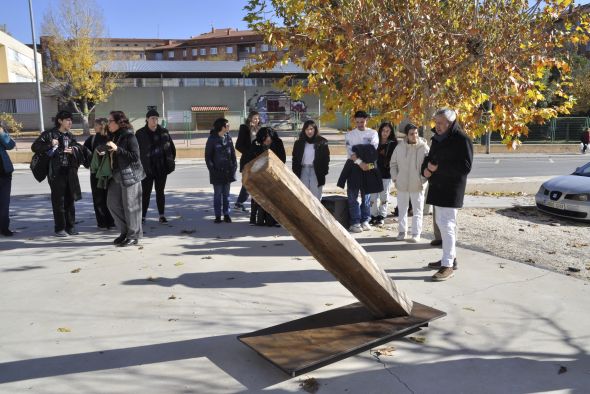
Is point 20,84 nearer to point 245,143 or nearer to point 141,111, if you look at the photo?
point 141,111

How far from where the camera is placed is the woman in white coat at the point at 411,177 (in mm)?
6887

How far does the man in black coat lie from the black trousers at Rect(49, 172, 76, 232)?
508 cm

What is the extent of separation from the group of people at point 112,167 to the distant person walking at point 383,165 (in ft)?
11.2

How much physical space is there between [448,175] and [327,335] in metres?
2.44

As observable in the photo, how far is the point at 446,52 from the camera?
788 centimetres

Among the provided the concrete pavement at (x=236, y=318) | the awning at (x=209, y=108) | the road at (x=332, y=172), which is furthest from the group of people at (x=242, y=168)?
the awning at (x=209, y=108)

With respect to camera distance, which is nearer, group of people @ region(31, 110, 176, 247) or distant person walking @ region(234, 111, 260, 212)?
group of people @ region(31, 110, 176, 247)

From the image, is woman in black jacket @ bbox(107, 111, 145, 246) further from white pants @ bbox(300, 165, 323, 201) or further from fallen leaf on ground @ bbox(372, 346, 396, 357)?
fallen leaf on ground @ bbox(372, 346, 396, 357)

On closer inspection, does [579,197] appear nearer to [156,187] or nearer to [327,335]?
[327,335]

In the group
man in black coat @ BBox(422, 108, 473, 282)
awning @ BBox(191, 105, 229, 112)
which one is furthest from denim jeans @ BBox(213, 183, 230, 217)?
awning @ BBox(191, 105, 229, 112)

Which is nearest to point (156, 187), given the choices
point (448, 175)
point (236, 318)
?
point (236, 318)

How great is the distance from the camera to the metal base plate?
3.34m

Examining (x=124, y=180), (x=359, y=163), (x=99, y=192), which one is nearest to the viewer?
(x=124, y=180)

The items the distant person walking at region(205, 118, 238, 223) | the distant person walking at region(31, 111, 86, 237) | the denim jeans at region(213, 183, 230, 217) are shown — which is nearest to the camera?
the distant person walking at region(31, 111, 86, 237)
